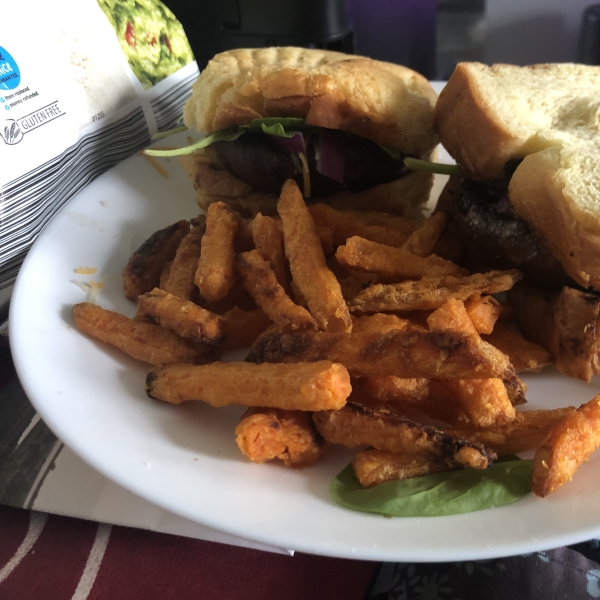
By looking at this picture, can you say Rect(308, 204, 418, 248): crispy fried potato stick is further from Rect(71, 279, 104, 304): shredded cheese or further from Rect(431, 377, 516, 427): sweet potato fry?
Rect(71, 279, 104, 304): shredded cheese

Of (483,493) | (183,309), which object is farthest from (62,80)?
(483,493)

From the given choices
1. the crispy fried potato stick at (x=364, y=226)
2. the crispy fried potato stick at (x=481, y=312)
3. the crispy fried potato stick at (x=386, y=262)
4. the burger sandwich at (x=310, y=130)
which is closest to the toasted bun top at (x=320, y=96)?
the burger sandwich at (x=310, y=130)

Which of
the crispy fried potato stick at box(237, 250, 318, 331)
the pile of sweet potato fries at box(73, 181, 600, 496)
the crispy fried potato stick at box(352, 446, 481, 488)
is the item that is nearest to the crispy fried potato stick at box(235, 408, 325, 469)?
the pile of sweet potato fries at box(73, 181, 600, 496)

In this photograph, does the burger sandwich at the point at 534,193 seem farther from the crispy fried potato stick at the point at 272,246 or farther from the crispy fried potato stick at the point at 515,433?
the crispy fried potato stick at the point at 272,246

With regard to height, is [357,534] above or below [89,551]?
above

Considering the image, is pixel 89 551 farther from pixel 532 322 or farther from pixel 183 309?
pixel 532 322

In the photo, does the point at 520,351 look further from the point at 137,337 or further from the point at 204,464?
the point at 137,337
